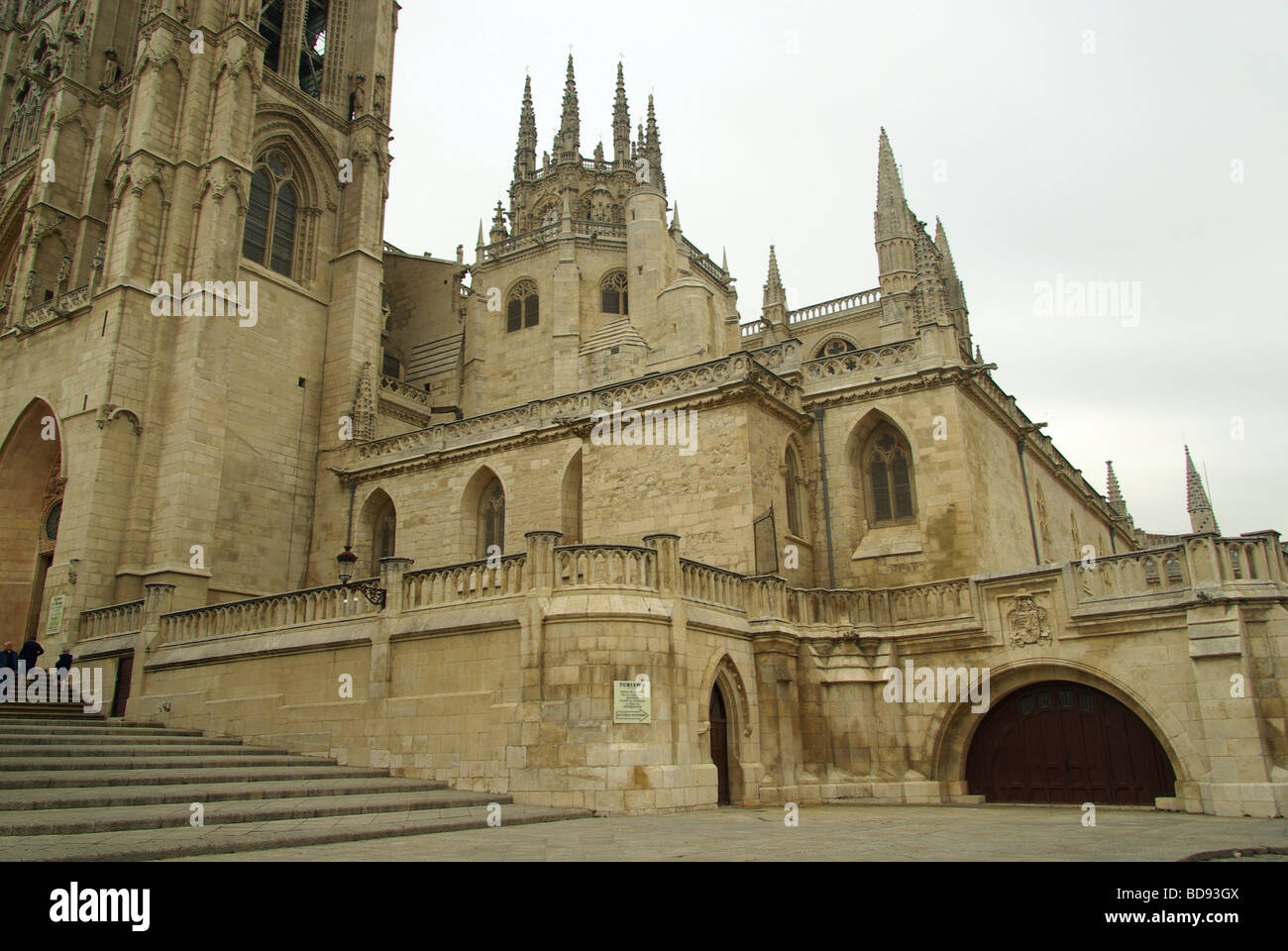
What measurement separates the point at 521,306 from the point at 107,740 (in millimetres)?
25159

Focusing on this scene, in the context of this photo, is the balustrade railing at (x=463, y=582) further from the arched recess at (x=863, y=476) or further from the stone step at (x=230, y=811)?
the arched recess at (x=863, y=476)

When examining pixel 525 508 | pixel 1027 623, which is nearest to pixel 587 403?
pixel 525 508

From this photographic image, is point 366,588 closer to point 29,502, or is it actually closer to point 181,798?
point 181,798

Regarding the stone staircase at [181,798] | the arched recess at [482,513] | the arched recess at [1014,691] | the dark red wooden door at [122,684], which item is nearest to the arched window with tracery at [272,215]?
the arched recess at [482,513]

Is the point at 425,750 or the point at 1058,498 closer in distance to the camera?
the point at 425,750

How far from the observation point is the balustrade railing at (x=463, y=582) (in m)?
15.3

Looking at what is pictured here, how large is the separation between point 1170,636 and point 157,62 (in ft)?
98.2

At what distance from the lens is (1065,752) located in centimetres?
1648

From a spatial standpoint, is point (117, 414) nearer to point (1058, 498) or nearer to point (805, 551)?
point (805, 551)

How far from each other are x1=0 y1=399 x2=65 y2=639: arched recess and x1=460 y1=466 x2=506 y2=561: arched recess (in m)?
12.7

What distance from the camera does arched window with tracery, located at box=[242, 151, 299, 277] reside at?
98.0ft

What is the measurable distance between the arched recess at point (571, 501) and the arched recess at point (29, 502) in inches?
620

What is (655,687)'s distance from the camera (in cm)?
1433
